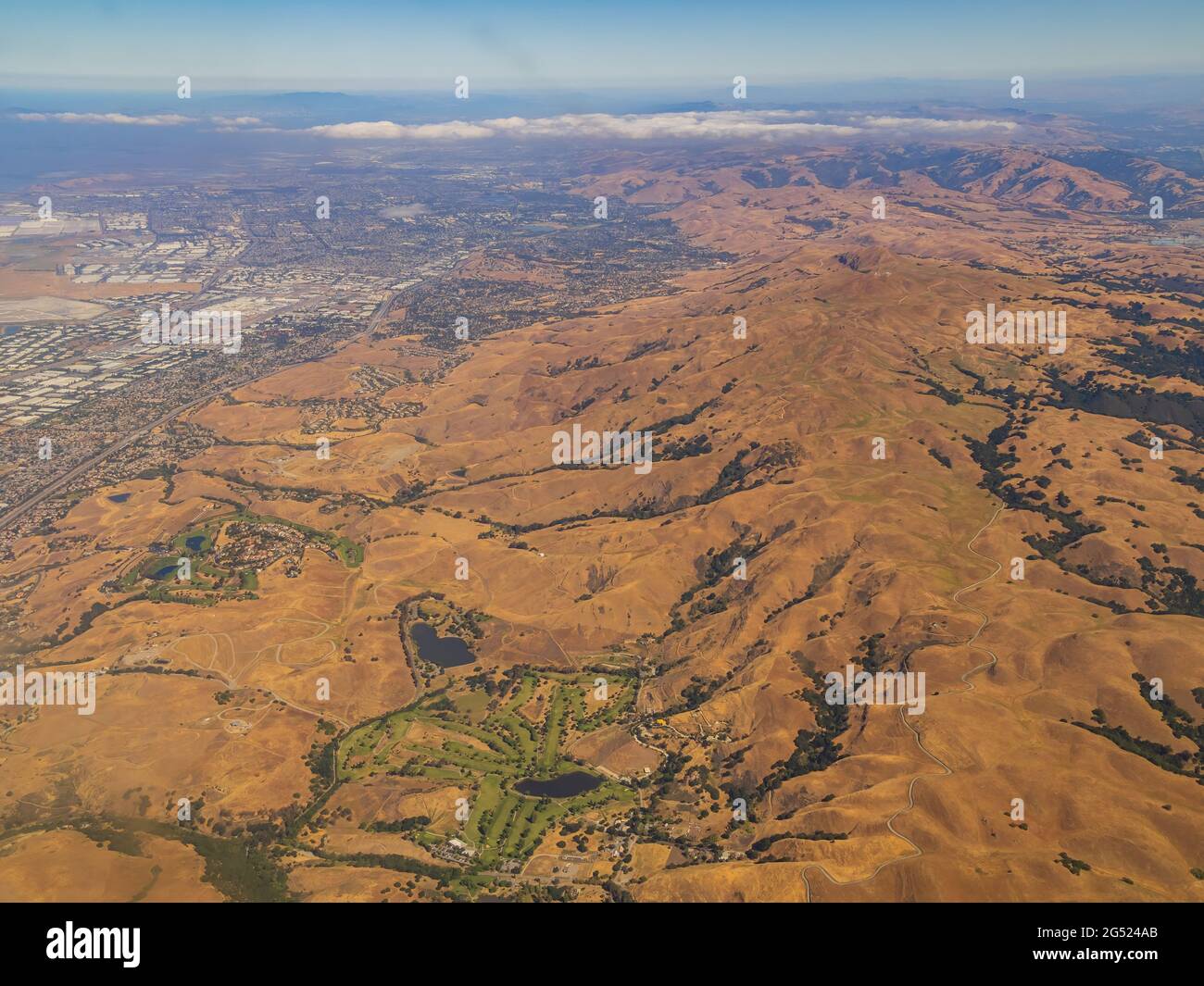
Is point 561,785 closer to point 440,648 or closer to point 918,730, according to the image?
point 440,648

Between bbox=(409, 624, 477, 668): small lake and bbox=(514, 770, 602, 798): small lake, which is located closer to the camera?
bbox=(514, 770, 602, 798): small lake

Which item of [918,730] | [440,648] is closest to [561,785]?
[440,648]

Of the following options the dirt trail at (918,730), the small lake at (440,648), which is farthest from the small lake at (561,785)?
the dirt trail at (918,730)

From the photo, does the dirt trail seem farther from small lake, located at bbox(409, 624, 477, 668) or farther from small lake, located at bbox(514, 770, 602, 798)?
small lake, located at bbox(409, 624, 477, 668)

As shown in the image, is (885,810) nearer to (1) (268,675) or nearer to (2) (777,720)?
(2) (777,720)

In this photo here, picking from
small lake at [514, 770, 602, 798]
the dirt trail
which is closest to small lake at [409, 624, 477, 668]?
small lake at [514, 770, 602, 798]

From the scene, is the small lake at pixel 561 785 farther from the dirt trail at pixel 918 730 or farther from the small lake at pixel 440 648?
the dirt trail at pixel 918 730
